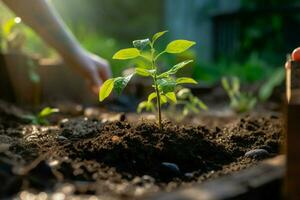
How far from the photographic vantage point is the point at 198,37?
9508mm

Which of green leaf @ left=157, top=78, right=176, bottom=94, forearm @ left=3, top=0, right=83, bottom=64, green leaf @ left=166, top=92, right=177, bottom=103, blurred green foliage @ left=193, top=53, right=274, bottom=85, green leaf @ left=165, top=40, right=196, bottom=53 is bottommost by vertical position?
green leaf @ left=166, top=92, right=177, bottom=103

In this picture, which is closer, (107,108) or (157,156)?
(157,156)

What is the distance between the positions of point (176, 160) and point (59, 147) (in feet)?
1.26

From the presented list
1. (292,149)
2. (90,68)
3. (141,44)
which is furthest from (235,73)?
(292,149)

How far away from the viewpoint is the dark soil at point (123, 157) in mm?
1482

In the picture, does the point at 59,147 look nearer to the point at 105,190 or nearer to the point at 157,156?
the point at 157,156

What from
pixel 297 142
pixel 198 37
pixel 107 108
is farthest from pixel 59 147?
pixel 198 37

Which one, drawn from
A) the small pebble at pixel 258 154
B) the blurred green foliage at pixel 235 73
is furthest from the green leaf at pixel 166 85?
the blurred green foliage at pixel 235 73

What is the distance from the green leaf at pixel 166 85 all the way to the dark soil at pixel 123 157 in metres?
0.15

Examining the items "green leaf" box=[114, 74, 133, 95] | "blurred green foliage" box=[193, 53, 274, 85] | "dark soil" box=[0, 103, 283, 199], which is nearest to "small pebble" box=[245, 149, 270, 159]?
"dark soil" box=[0, 103, 283, 199]

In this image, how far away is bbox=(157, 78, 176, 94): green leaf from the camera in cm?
201

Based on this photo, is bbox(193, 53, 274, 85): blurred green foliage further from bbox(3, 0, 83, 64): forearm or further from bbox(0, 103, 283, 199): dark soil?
bbox(0, 103, 283, 199): dark soil

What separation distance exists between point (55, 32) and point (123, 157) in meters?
1.83

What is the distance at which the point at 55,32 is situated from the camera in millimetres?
3502
